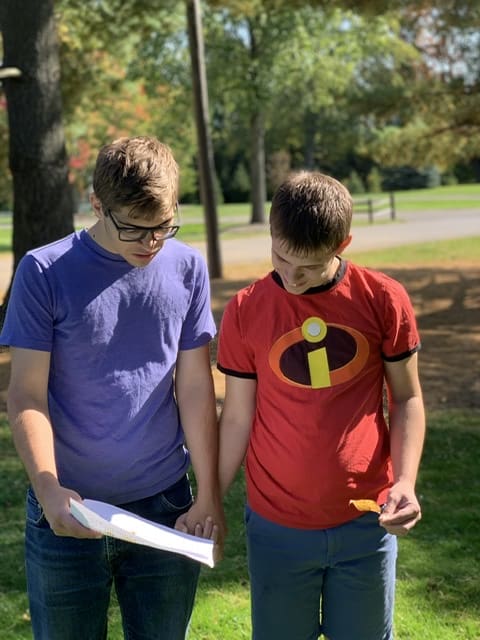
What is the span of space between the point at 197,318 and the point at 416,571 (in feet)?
7.20

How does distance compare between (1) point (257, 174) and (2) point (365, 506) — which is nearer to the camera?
(2) point (365, 506)

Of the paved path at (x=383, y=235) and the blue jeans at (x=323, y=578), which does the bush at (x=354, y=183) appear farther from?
the blue jeans at (x=323, y=578)

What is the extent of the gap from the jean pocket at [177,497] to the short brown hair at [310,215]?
0.65m

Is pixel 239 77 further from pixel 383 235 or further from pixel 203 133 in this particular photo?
pixel 203 133

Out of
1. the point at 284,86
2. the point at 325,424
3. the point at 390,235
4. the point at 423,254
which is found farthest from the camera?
the point at 284,86

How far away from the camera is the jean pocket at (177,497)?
6.66 ft

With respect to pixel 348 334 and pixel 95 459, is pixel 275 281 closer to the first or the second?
pixel 348 334

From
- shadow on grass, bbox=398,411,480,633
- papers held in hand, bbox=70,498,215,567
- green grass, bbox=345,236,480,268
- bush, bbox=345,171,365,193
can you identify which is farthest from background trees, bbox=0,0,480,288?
bush, bbox=345,171,365,193

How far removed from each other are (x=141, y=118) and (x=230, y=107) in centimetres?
844

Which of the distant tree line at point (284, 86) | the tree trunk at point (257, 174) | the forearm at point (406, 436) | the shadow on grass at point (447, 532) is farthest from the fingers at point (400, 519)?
the tree trunk at point (257, 174)

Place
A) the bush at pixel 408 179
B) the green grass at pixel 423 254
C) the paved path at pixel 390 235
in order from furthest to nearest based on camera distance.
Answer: the bush at pixel 408 179
the paved path at pixel 390 235
the green grass at pixel 423 254

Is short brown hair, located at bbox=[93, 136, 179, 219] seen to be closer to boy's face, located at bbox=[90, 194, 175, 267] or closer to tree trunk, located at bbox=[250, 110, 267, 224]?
boy's face, located at bbox=[90, 194, 175, 267]

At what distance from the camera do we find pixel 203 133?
43.9ft

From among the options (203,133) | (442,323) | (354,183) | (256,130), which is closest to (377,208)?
(256,130)
